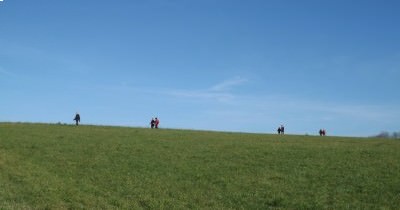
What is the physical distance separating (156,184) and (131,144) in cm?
1727

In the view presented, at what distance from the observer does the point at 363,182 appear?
28.7 m

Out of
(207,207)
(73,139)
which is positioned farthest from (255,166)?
(73,139)

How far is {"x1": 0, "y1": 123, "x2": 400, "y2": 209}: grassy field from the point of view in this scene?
24547 millimetres

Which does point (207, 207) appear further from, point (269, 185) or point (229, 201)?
point (269, 185)

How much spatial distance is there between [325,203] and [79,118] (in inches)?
2145

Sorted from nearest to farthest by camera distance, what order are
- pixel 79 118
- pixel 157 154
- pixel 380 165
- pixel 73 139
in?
pixel 380 165 → pixel 157 154 → pixel 73 139 → pixel 79 118

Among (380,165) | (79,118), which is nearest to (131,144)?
(380,165)

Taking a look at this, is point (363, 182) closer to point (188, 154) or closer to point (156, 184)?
point (156, 184)

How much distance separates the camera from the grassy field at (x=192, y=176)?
80.5ft

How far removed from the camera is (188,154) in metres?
39.6

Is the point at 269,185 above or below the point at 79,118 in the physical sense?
below

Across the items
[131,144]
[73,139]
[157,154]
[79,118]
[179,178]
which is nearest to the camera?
[179,178]

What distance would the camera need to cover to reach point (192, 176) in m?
30.7

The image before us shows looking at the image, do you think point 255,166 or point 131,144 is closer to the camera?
point 255,166
